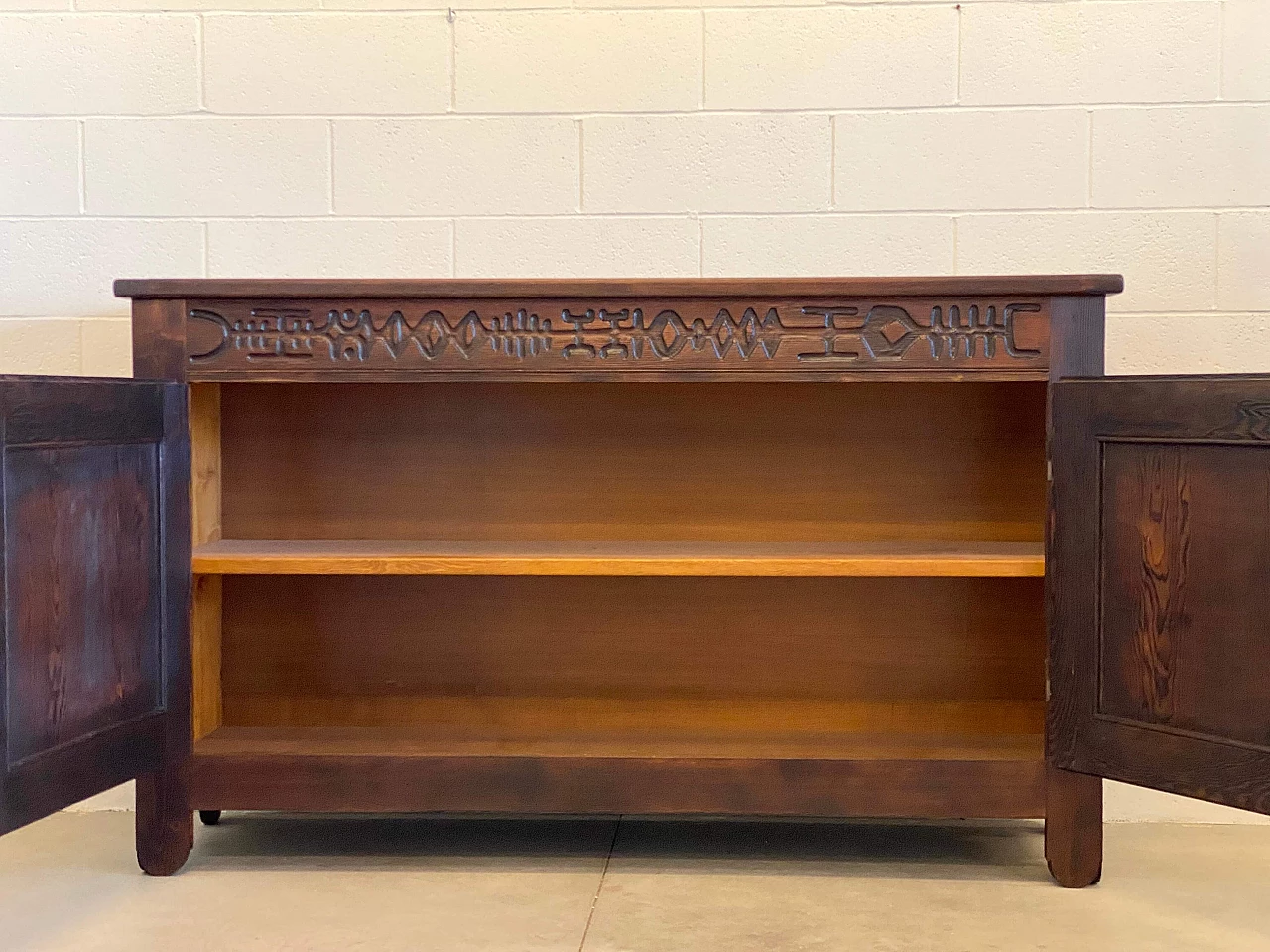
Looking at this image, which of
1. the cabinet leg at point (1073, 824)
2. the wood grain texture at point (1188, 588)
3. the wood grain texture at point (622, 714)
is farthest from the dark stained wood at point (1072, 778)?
the wood grain texture at point (622, 714)

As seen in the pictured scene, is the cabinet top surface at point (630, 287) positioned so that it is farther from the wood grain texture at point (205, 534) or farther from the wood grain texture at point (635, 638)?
the wood grain texture at point (635, 638)

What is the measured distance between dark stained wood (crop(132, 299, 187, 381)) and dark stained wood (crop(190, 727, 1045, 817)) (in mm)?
662

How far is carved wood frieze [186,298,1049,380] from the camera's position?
211 cm

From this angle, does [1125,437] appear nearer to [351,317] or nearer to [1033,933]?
[1033,933]

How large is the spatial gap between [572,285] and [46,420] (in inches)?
32.9

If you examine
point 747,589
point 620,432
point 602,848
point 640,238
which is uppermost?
point 640,238

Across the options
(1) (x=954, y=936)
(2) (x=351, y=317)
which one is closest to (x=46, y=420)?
(2) (x=351, y=317)

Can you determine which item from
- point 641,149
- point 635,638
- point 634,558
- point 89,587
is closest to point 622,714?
point 635,638

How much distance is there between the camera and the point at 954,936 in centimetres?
189

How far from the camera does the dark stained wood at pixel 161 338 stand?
2.16 m

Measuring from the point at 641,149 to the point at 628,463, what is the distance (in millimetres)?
670

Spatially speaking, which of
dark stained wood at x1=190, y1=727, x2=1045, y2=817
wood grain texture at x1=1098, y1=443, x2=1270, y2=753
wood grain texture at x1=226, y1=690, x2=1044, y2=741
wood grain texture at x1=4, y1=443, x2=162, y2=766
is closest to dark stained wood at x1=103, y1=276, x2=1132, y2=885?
wood grain texture at x1=226, y1=690, x2=1044, y2=741

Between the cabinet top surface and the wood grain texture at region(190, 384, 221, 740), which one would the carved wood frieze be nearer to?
the cabinet top surface

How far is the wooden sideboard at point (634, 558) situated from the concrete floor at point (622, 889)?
0.41ft
